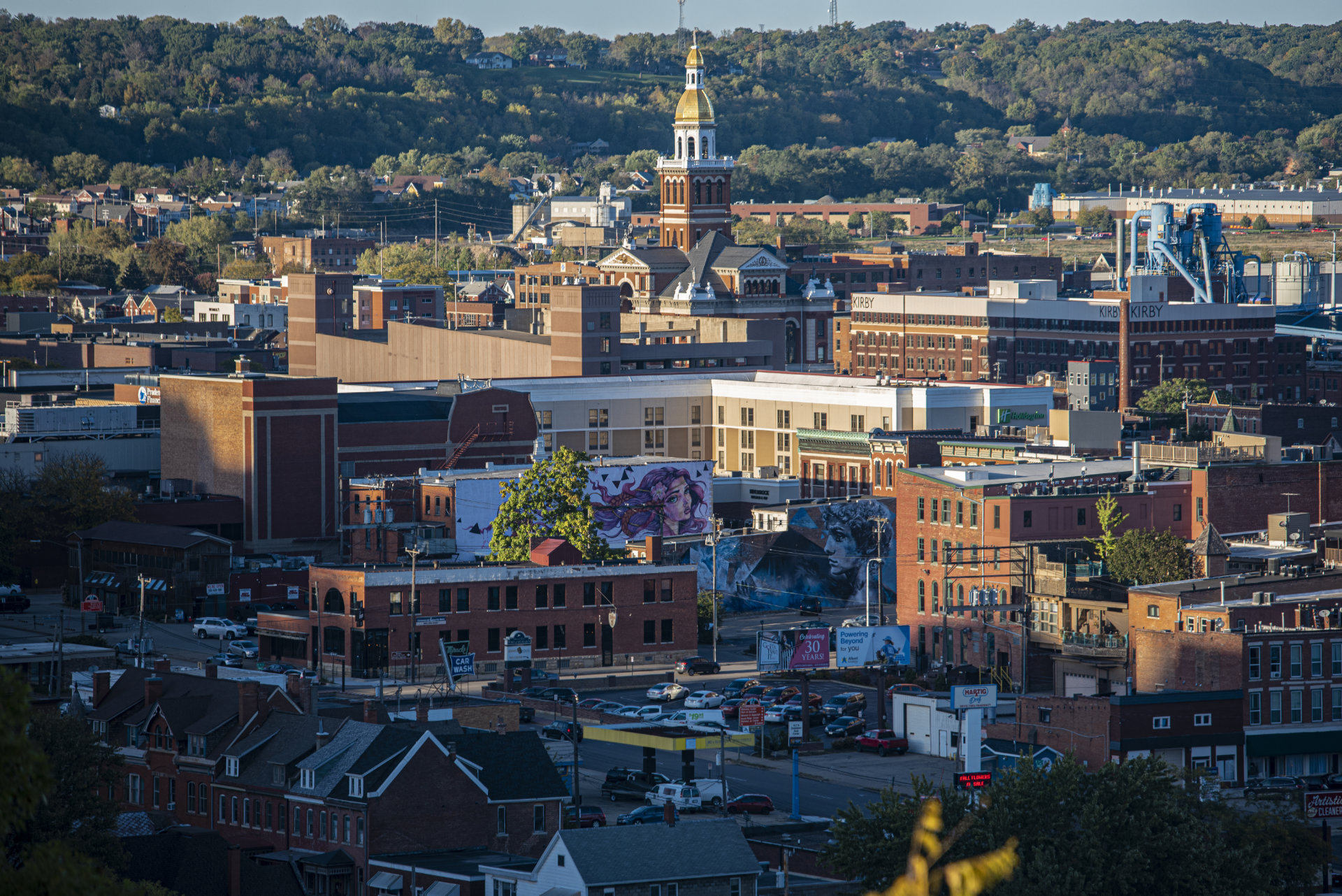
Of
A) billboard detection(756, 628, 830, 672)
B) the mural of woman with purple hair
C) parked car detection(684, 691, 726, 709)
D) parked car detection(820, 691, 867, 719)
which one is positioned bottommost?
parked car detection(820, 691, 867, 719)

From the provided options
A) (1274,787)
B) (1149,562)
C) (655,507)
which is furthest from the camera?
(655,507)

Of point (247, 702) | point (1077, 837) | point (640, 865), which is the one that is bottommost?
point (640, 865)

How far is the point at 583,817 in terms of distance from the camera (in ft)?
201

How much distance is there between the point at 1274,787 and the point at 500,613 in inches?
1296

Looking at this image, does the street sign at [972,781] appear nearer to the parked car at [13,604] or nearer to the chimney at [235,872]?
the chimney at [235,872]

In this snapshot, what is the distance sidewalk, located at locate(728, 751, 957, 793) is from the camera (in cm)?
6938

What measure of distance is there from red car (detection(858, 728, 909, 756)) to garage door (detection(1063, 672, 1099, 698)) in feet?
25.2

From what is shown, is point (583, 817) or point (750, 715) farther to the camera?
point (750, 715)

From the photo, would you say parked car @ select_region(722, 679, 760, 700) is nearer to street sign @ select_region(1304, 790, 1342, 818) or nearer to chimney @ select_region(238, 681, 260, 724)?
chimney @ select_region(238, 681, 260, 724)

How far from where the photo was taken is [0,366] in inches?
6083

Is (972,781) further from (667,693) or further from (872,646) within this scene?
(667,693)

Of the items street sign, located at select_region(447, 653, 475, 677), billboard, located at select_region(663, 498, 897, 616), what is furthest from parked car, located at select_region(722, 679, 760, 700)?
billboard, located at select_region(663, 498, 897, 616)

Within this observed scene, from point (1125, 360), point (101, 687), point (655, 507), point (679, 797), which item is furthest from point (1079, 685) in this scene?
point (1125, 360)

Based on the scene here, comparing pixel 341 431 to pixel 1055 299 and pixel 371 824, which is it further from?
pixel 1055 299
